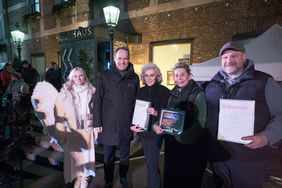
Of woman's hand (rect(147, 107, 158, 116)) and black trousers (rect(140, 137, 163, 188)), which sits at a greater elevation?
woman's hand (rect(147, 107, 158, 116))

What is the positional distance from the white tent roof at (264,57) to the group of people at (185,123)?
1.49m

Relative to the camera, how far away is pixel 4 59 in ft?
51.9

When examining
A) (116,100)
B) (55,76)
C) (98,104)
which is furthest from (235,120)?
(55,76)

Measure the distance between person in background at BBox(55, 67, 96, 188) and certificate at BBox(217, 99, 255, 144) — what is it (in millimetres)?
2069

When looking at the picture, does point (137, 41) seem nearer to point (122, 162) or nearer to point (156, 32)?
point (156, 32)

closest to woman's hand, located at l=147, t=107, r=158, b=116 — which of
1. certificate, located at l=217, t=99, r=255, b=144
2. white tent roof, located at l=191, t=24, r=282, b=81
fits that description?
certificate, located at l=217, t=99, r=255, b=144

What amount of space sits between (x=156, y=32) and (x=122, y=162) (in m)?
5.54

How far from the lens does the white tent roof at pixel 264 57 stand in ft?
12.4

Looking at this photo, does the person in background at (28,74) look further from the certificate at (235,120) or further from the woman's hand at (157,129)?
the certificate at (235,120)

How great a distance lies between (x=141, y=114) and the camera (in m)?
2.94

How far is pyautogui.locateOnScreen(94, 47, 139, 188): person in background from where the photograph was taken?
319 centimetres

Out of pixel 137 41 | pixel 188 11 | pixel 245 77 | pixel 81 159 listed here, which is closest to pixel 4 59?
pixel 137 41

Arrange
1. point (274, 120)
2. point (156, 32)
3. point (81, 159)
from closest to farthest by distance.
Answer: point (274, 120) < point (81, 159) < point (156, 32)

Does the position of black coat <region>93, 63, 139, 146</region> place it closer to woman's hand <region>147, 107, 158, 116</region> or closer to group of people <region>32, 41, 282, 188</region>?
group of people <region>32, 41, 282, 188</region>
